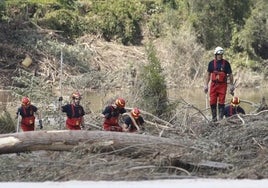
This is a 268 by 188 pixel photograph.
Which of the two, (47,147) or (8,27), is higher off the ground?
(8,27)

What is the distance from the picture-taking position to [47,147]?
8.98 meters

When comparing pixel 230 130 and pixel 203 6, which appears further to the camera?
pixel 203 6

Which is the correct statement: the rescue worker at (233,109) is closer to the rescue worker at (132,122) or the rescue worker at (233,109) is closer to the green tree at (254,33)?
the rescue worker at (132,122)

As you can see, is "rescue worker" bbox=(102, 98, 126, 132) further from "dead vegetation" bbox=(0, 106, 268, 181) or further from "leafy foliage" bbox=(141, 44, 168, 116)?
"leafy foliage" bbox=(141, 44, 168, 116)

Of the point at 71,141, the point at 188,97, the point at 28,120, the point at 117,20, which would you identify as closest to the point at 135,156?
the point at 71,141

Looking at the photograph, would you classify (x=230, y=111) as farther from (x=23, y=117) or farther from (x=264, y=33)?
(x=264, y=33)

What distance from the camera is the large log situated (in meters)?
8.78

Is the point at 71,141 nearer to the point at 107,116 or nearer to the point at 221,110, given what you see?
the point at 107,116

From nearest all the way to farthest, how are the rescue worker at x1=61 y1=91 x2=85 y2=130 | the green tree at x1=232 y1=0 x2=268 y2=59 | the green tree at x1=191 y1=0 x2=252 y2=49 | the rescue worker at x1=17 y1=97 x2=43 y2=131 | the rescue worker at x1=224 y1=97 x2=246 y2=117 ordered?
the rescue worker at x1=61 y1=91 x2=85 y2=130, the rescue worker at x1=224 y1=97 x2=246 y2=117, the rescue worker at x1=17 y1=97 x2=43 y2=131, the green tree at x1=232 y1=0 x2=268 y2=59, the green tree at x1=191 y1=0 x2=252 y2=49

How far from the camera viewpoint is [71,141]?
8.91m

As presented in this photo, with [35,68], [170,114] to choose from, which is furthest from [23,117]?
[35,68]

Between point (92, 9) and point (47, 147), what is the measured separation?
115ft

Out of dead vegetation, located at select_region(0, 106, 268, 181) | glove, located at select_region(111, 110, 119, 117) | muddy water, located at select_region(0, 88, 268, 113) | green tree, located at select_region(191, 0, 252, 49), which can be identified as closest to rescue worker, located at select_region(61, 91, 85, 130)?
glove, located at select_region(111, 110, 119, 117)

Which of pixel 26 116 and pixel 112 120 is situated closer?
pixel 112 120
